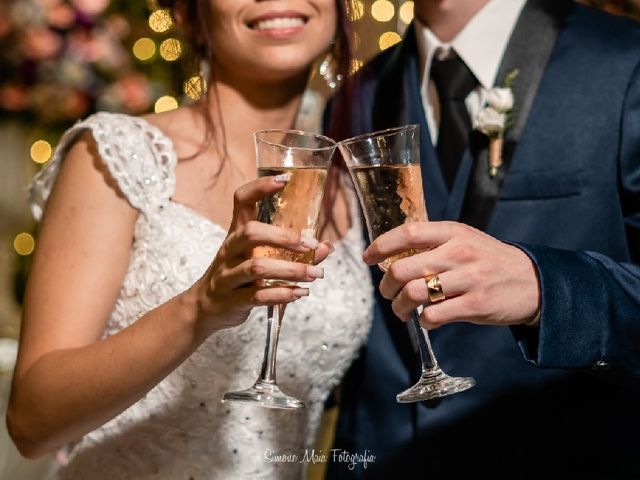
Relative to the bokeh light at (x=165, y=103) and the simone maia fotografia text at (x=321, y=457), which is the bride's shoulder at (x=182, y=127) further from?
the bokeh light at (x=165, y=103)

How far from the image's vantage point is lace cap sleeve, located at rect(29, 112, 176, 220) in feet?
7.74

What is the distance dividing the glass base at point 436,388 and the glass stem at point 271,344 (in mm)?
278

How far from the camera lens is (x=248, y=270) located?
176 cm

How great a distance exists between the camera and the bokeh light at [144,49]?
4.32 m

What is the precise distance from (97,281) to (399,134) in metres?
0.84

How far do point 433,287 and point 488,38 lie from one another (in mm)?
1076

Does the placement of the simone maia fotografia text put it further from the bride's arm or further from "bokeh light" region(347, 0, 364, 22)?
"bokeh light" region(347, 0, 364, 22)

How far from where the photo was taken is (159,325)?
2.04 m

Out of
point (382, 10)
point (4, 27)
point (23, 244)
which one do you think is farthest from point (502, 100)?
point (23, 244)

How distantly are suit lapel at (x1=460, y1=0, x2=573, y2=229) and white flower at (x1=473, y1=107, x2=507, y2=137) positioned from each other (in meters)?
0.03

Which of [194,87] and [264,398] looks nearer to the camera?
[264,398]

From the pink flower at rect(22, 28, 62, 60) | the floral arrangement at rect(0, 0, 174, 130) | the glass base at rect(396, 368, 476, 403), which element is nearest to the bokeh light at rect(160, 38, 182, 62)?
the floral arrangement at rect(0, 0, 174, 130)

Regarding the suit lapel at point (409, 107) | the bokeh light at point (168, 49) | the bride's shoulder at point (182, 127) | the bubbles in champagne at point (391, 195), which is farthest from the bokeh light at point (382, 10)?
the bubbles in champagne at point (391, 195)

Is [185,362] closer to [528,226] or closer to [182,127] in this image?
[182,127]
